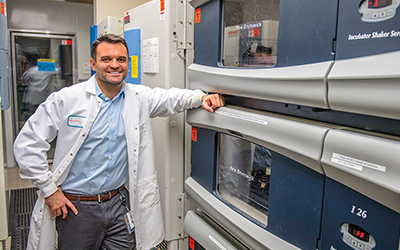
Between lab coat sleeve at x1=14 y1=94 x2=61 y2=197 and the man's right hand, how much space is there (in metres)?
0.03

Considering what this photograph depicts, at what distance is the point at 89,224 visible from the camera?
1.92 metres

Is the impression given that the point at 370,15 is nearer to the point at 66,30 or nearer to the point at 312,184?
the point at 312,184

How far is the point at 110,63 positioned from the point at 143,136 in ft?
1.59

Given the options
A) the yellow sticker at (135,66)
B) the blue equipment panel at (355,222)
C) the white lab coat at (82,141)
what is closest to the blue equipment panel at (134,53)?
the yellow sticker at (135,66)

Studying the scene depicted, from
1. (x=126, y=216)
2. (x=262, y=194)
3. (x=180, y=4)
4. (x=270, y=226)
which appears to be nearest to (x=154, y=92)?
(x=180, y=4)

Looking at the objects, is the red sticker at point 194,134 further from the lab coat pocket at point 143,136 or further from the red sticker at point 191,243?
the red sticker at point 191,243

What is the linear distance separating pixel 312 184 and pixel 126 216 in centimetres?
128

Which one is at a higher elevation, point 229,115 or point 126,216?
point 229,115

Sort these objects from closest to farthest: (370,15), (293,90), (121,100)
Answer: (370,15), (293,90), (121,100)

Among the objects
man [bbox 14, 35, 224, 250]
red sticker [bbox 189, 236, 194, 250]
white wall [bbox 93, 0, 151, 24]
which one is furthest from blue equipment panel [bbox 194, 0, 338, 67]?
white wall [bbox 93, 0, 151, 24]

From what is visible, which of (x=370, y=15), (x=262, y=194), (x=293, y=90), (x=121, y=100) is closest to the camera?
(x=370, y=15)

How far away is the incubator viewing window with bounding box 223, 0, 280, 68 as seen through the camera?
1.36 metres

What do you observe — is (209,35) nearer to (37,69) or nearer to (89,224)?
(89,224)

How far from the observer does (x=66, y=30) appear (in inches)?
216
